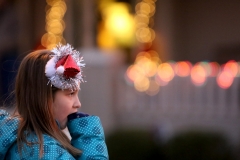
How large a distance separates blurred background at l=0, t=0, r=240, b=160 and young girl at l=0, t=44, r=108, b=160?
200 cm

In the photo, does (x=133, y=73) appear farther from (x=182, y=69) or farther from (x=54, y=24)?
(x=54, y=24)

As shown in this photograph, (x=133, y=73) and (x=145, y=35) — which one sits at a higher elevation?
(x=145, y=35)

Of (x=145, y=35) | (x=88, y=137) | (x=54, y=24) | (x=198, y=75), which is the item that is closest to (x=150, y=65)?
(x=198, y=75)

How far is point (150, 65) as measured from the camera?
9602 mm

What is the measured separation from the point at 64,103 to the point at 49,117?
10cm

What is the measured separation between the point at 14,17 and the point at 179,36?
314 cm

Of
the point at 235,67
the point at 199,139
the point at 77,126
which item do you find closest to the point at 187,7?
the point at 235,67

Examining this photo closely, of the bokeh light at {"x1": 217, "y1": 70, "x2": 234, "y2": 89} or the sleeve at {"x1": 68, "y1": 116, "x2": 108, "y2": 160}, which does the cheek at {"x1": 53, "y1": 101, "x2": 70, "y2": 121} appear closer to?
the sleeve at {"x1": 68, "y1": 116, "x2": 108, "y2": 160}

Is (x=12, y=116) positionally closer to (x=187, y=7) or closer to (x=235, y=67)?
(x=235, y=67)

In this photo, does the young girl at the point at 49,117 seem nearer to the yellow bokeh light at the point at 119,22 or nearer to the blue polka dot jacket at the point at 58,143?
the blue polka dot jacket at the point at 58,143

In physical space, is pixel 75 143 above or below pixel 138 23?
below

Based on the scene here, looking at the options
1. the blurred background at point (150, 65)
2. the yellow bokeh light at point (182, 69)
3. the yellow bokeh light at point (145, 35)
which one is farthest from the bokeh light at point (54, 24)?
the yellow bokeh light at point (182, 69)

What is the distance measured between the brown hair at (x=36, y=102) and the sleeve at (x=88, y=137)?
0.13 feet

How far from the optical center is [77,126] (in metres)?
2.77
